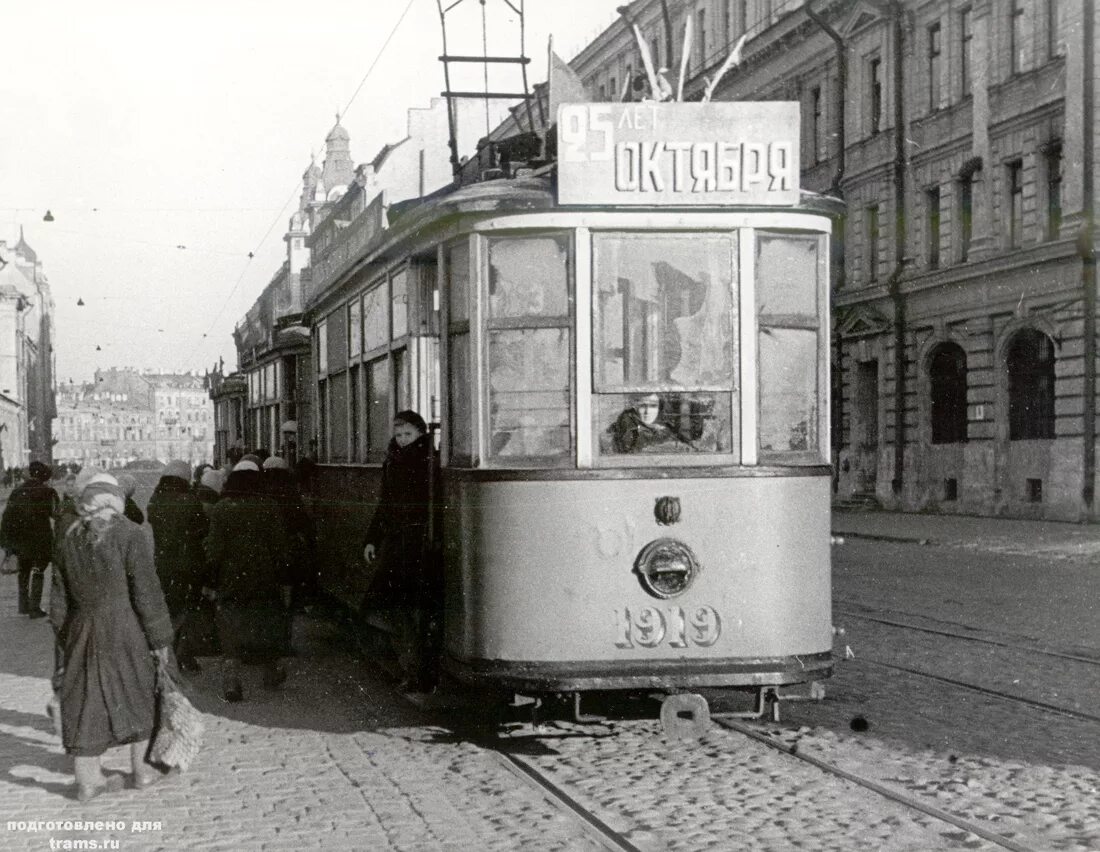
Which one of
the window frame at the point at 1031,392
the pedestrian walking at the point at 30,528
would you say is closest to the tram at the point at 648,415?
the pedestrian walking at the point at 30,528

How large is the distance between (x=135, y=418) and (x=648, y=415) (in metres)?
172

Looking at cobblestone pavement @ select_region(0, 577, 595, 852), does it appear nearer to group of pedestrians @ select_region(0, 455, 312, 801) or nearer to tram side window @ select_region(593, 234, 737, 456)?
group of pedestrians @ select_region(0, 455, 312, 801)

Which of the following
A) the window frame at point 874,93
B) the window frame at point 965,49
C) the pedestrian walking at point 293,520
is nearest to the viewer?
the pedestrian walking at point 293,520

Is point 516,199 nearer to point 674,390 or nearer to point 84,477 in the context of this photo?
point 674,390

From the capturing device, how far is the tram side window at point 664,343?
22.3ft

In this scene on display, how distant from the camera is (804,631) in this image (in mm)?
6836

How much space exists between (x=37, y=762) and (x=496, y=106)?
46.2 metres

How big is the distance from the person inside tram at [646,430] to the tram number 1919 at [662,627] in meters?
0.72

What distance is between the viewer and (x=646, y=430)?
22.4ft

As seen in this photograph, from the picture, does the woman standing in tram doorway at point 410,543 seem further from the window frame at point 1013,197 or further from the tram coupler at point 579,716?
the window frame at point 1013,197

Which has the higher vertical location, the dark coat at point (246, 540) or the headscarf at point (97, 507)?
the headscarf at point (97, 507)

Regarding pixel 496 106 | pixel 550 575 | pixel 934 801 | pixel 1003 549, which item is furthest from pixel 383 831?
pixel 496 106

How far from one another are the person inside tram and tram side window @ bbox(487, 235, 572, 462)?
25cm

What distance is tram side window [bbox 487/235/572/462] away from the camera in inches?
269
